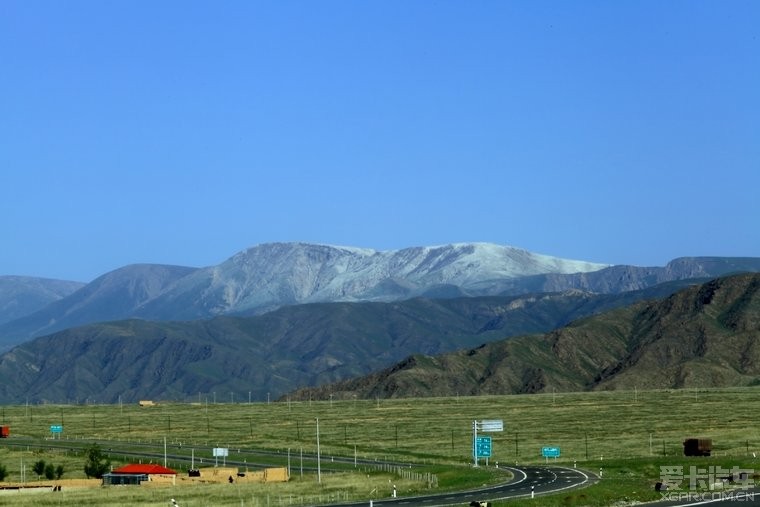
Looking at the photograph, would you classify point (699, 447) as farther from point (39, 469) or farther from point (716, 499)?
point (39, 469)

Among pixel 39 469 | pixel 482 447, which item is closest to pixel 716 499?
pixel 482 447

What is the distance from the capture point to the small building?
419ft

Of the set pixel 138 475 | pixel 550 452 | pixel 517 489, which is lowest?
pixel 517 489

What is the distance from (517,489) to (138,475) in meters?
43.2

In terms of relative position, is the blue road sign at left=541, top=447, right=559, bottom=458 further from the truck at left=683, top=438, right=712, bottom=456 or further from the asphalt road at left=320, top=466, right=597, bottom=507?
the asphalt road at left=320, top=466, right=597, bottom=507

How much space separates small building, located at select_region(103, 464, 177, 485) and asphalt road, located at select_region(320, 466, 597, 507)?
109 ft

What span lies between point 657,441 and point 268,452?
49.6m

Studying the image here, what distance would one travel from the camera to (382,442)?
190375 millimetres

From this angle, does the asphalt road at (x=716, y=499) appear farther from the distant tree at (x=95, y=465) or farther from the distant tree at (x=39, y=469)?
the distant tree at (x=39, y=469)

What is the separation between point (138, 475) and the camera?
5103 inches

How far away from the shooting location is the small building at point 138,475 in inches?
5027

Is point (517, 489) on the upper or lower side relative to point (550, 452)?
lower

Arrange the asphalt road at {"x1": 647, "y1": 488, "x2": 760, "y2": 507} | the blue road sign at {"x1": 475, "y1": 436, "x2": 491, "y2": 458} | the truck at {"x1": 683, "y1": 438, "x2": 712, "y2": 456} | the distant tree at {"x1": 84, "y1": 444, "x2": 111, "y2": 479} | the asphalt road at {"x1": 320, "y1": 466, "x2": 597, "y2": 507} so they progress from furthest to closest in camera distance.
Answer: the distant tree at {"x1": 84, "y1": 444, "x2": 111, "y2": 479}, the blue road sign at {"x1": 475, "y1": 436, "x2": 491, "y2": 458}, the truck at {"x1": 683, "y1": 438, "x2": 712, "y2": 456}, the asphalt road at {"x1": 320, "y1": 466, "x2": 597, "y2": 507}, the asphalt road at {"x1": 647, "y1": 488, "x2": 760, "y2": 507}

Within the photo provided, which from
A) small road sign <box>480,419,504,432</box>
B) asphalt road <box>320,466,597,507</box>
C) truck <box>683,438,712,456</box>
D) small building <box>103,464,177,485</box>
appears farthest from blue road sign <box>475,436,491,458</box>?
small building <box>103,464,177,485</box>
